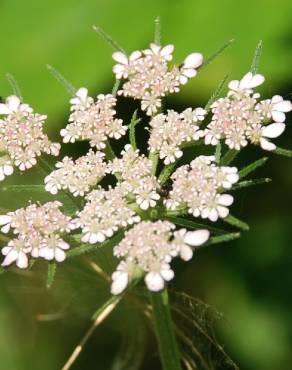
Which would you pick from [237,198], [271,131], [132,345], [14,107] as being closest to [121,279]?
[271,131]

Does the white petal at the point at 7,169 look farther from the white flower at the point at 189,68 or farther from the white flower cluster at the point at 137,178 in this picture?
the white flower at the point at 189,68

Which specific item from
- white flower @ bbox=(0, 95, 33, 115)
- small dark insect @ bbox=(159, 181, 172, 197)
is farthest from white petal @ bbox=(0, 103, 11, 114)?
small dark insect @ bbox=(159, 181, 172, 197)

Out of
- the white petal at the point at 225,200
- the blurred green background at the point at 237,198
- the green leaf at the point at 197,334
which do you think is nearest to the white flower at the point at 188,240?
the white petal at the point at 225,200

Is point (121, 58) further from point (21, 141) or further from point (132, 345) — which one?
point (132, 345)

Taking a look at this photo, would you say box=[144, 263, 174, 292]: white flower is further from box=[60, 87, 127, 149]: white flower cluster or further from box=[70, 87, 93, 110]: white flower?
box=[70, 87, 93, 110]: white flower

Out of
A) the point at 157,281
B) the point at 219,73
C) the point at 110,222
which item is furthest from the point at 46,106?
the point at 157,281

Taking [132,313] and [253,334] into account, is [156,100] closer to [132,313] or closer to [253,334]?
[132,313]
